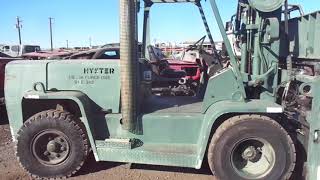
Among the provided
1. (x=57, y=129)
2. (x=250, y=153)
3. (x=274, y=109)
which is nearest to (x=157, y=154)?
(x=250, y=153)

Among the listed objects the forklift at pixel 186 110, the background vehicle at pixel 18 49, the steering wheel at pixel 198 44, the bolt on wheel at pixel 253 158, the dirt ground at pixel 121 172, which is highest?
the background vehicle at pixel 18 49

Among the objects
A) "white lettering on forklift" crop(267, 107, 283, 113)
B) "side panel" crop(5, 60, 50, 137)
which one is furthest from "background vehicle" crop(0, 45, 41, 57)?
"white lettering on forklift" crop(267, 107, 283, 113)

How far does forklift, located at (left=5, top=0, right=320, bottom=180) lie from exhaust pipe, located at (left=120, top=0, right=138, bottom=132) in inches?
0.5

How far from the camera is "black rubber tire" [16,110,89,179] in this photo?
19.9 ft

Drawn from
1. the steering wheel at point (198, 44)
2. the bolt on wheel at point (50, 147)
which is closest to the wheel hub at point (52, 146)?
the bolt on wheel at point (50, 147)

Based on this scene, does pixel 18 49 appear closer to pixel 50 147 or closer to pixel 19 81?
pixel 19 81

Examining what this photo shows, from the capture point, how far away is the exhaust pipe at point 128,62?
5.80 meters

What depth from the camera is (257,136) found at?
18.4ft

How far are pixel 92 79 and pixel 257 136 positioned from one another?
2.46 metres

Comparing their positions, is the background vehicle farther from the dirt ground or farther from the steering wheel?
the dirt ground

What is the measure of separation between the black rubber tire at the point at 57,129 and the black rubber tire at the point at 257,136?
1888mm

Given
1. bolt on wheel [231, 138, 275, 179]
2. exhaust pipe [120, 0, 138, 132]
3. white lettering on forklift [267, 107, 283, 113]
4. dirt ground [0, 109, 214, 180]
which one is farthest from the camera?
dirt ground [0, 109, 214, 180]

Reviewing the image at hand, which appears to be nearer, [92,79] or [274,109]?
[274,109]

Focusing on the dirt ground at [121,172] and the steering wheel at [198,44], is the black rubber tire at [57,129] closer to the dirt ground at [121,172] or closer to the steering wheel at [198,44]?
the dirt ground at [121,172]
